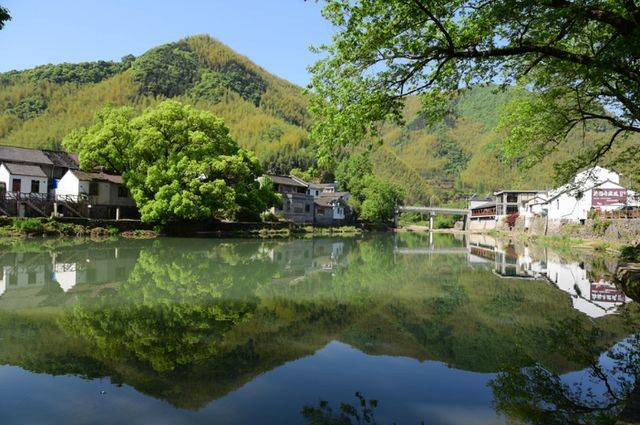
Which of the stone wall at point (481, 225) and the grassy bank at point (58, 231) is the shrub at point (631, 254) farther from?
the stone wall at point (481, 225)

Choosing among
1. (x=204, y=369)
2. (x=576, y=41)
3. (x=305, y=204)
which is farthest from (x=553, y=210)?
(x=204, y=369)

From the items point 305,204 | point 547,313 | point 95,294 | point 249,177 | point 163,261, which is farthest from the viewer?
point 305,204

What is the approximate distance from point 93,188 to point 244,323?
35.2m

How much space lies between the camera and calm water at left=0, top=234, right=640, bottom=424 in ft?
15.4

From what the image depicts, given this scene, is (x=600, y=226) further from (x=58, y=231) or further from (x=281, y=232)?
(x=58, y=231)

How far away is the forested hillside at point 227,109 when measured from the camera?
351ft

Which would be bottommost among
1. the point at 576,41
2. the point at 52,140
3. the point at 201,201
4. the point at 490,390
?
the point at 490,390

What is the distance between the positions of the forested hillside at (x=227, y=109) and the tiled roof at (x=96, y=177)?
160 feet

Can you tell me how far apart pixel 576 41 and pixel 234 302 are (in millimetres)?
10167

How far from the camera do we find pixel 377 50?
812cm

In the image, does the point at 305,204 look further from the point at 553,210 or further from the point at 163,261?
the point at 163,261

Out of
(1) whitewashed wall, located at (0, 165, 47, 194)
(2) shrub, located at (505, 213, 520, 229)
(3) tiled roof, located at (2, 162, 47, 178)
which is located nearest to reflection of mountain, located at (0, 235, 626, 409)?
(1) whitewashed wall, located at (0, 165, 47, 194)

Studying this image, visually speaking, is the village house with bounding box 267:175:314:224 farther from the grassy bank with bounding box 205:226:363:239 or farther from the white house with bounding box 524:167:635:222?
the white house with bounding box 524:167:635:222

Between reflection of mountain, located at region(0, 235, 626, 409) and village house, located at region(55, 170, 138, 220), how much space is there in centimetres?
2356
